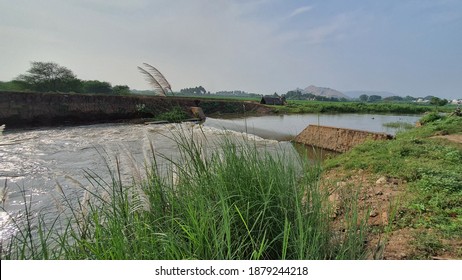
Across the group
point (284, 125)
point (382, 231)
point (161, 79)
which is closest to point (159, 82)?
point (161, 79)

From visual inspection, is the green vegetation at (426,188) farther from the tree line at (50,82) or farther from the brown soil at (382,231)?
the tree line at (50,82)

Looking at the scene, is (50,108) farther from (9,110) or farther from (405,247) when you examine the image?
(405,247)

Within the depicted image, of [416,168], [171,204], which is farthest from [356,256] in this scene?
[416,168]

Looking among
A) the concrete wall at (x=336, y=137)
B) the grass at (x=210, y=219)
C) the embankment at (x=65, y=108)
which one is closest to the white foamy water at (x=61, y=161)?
the grass at (x=210, y=219)

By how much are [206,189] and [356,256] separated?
3.89ft

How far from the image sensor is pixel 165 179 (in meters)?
2.32

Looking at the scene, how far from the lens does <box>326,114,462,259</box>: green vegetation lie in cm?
262

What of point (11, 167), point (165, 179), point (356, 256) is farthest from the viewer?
point (11, 167)

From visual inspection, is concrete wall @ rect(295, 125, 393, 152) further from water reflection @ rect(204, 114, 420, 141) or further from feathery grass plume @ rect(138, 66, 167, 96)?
feathery grass plume @ rect(138, 66, 167, 96)

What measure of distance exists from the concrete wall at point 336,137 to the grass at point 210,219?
30.5 ft

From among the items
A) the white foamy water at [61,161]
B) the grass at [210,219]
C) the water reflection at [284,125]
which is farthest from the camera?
the water reflection at [284,125]

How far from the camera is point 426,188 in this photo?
3.96 m

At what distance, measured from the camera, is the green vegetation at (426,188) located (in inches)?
103

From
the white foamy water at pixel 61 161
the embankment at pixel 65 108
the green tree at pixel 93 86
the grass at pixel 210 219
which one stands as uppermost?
the green tree at pixel 93 86
